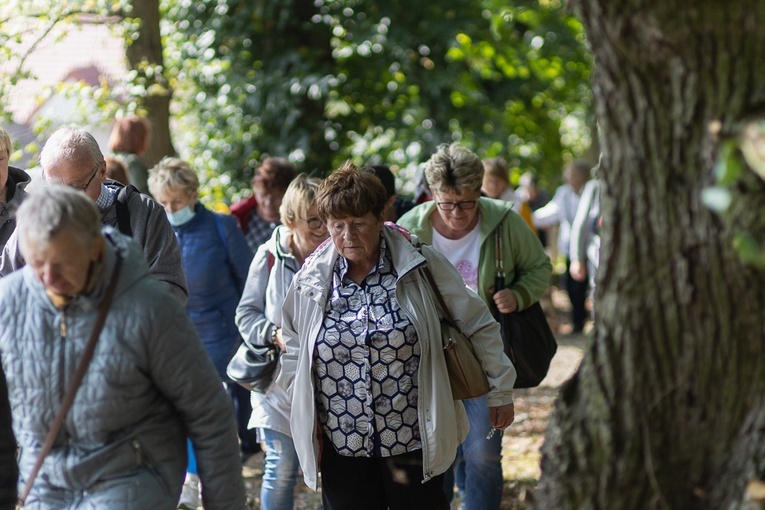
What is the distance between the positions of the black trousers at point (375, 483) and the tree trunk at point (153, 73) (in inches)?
208

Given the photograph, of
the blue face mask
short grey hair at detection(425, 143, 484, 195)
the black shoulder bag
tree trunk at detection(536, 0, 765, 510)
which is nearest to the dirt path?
the black shoulder bag

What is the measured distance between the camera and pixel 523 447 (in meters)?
8.06

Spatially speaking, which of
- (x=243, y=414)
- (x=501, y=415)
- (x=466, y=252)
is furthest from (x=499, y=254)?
(x=243, y=414)

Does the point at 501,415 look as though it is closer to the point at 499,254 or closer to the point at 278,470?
the point at 499,254

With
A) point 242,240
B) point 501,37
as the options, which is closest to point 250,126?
point 501,37

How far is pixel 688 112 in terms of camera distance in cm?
294

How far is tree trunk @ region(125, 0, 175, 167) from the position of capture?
9172 millimetres

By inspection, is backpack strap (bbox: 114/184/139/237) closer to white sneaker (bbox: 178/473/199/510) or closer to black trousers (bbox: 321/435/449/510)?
black trousers (bbox: 321/435/449/510)

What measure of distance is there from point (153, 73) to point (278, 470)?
493 cm

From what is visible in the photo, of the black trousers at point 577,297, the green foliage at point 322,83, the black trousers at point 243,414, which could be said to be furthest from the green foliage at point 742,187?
the black trousers at point 577,297

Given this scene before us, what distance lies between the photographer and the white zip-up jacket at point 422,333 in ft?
14.4

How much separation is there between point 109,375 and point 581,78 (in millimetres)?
13698

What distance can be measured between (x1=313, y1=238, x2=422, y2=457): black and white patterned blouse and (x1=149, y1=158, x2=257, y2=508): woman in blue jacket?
2.38 meters

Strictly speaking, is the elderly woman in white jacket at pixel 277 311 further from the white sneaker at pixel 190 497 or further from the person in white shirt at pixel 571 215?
the person in white shirt at pixel 571 215
